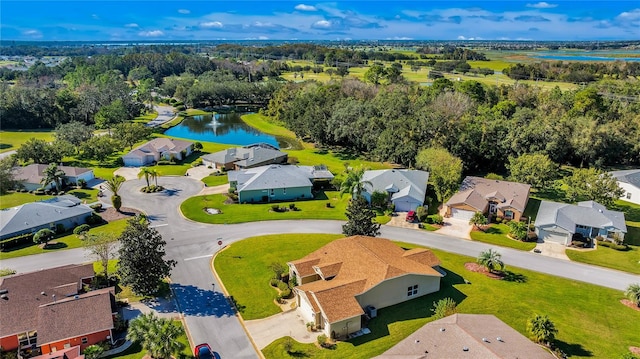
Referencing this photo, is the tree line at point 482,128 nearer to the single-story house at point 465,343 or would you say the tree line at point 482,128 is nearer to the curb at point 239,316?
the curb at point 239,316

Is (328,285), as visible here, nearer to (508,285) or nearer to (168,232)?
(508,285)

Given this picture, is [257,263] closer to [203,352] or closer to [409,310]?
[203,352]

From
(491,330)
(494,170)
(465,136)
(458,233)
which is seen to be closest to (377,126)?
(465,136)

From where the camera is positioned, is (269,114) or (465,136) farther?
(269,114)

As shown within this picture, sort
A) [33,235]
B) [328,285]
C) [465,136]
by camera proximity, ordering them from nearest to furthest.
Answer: [328,285], [33,235], [465,136]

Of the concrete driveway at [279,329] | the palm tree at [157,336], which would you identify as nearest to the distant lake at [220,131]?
the concrete driveway at [279,329]

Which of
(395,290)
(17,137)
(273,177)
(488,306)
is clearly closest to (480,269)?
(488,306)
